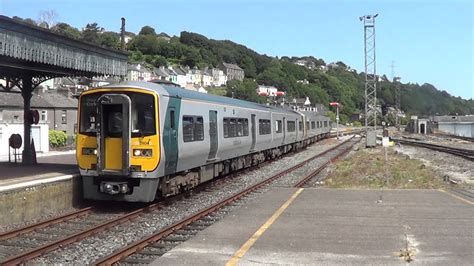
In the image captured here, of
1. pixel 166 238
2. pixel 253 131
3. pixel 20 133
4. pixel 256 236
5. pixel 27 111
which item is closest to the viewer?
pixel 256 236

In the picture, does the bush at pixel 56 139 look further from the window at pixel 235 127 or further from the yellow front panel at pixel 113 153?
the yellow front panel at pixel 113 153

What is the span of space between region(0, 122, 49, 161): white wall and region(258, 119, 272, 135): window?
13.1 metres

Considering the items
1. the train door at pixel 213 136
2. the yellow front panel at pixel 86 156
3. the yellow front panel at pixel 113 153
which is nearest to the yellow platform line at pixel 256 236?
the yellow front panel at pixel 113 153

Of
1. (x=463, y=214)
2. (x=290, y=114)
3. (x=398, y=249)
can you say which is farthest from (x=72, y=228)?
(x=290, y=114)

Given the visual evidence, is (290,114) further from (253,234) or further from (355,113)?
(355,113)

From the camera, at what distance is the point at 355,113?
142750 millimetres

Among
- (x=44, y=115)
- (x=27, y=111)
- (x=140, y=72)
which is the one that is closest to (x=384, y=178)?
(x=27, y=111)

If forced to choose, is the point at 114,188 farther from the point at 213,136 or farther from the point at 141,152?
the point at 213,136

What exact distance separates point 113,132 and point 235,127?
753 cm

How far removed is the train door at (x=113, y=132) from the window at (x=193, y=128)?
202 cm

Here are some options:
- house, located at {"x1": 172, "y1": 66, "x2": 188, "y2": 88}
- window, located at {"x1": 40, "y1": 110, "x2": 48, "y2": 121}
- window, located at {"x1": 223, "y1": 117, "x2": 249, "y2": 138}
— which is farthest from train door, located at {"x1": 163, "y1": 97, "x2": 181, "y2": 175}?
house, located at {"x1": 172, "y1": 66, "x2": 188, "y2": 88}

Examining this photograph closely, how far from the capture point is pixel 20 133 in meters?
30.9

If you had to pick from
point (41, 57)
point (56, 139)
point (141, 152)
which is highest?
point (41, 57)

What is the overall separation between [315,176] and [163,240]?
1178 cm
